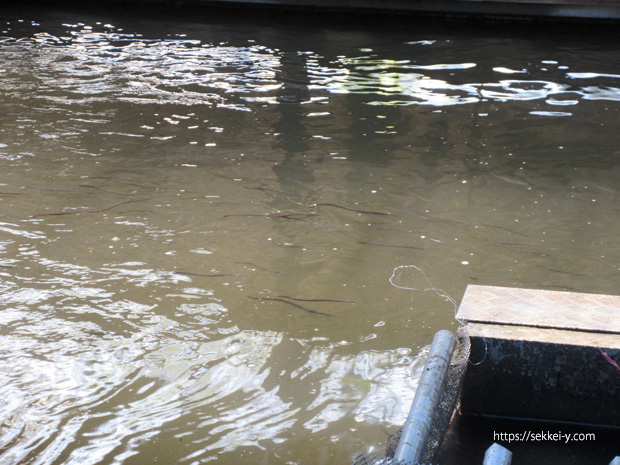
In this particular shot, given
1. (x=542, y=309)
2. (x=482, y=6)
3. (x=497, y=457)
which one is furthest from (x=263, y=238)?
(x=482, y=6)

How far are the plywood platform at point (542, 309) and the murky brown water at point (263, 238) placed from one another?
459 millimetres

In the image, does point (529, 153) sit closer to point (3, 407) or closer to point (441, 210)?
point (441, 210)

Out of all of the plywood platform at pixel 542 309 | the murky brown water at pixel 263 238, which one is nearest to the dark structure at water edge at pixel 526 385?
the plywood platform at pixel 542 309

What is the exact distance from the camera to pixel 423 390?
2.36 metres

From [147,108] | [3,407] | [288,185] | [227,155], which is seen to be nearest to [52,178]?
[227,155]

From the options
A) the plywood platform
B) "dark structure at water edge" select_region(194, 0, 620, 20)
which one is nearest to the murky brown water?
the plywood platform

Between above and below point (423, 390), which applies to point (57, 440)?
below

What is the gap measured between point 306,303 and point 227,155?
2575 mm

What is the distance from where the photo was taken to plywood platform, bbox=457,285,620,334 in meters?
2.47

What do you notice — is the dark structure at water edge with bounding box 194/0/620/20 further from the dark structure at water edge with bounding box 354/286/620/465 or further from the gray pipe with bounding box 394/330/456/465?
the gray pipe with bounding box 394/330/456/465

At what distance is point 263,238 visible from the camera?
4.11 meters

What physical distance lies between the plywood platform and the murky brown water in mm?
459

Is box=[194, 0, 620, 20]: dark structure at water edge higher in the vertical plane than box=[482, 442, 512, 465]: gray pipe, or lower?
higher

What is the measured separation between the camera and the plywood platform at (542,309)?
2.47 meters
